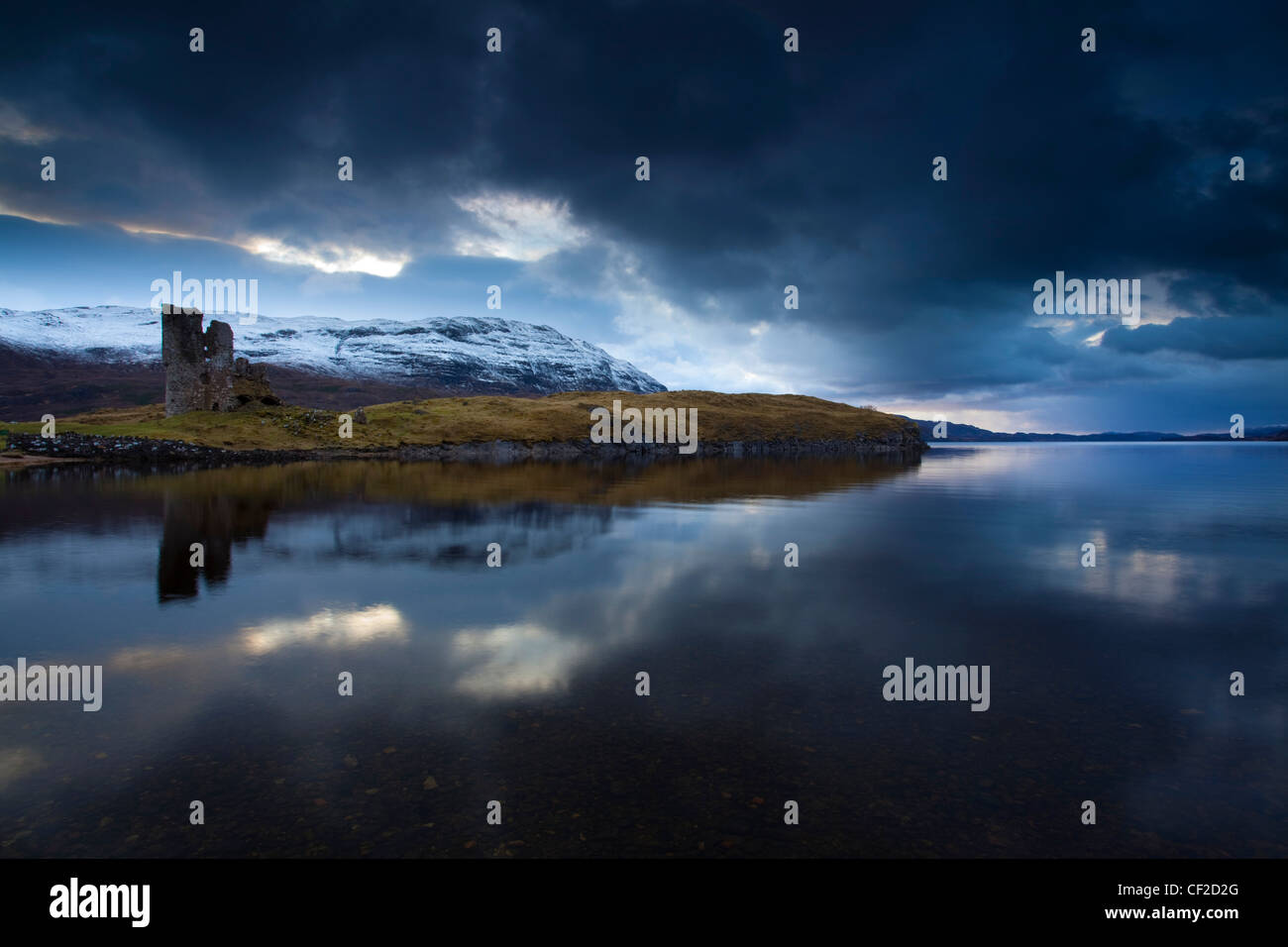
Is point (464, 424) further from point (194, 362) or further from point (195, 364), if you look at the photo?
point (194, 362)

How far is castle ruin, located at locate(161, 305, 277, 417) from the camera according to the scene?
8194cm

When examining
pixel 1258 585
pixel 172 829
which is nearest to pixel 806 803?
pixel 172 829

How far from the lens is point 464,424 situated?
109 m

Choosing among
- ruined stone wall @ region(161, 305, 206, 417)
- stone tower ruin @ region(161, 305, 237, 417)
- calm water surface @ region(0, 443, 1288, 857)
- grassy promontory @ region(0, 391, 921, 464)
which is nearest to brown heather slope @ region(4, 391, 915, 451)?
grassy promontory @ region(0, 391, 921, 464)

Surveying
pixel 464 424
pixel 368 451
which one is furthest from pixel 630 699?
pixel 464 424

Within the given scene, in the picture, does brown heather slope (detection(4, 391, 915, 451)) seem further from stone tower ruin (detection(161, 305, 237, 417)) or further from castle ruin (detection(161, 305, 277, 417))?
stone tower ruin (detection(161, 305, 237, 417))

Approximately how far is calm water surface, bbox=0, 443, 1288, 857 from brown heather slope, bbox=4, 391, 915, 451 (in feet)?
187

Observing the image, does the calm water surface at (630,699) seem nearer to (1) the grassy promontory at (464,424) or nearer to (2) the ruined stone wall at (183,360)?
(1) the grassy promontory at (464,424)

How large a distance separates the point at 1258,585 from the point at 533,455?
297ft

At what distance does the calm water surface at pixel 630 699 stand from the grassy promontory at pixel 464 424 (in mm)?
57034

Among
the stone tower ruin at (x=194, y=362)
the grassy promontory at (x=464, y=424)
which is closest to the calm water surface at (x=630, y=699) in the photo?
→ the grassy promontory at (x=464, y=424)

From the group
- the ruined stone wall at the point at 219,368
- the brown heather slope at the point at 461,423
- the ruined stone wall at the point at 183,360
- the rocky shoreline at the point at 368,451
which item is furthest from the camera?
the ruined stone wall at the point at 219,368

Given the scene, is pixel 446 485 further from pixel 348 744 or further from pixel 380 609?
pixel 348 744

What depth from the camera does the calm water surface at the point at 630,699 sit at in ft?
25.8
